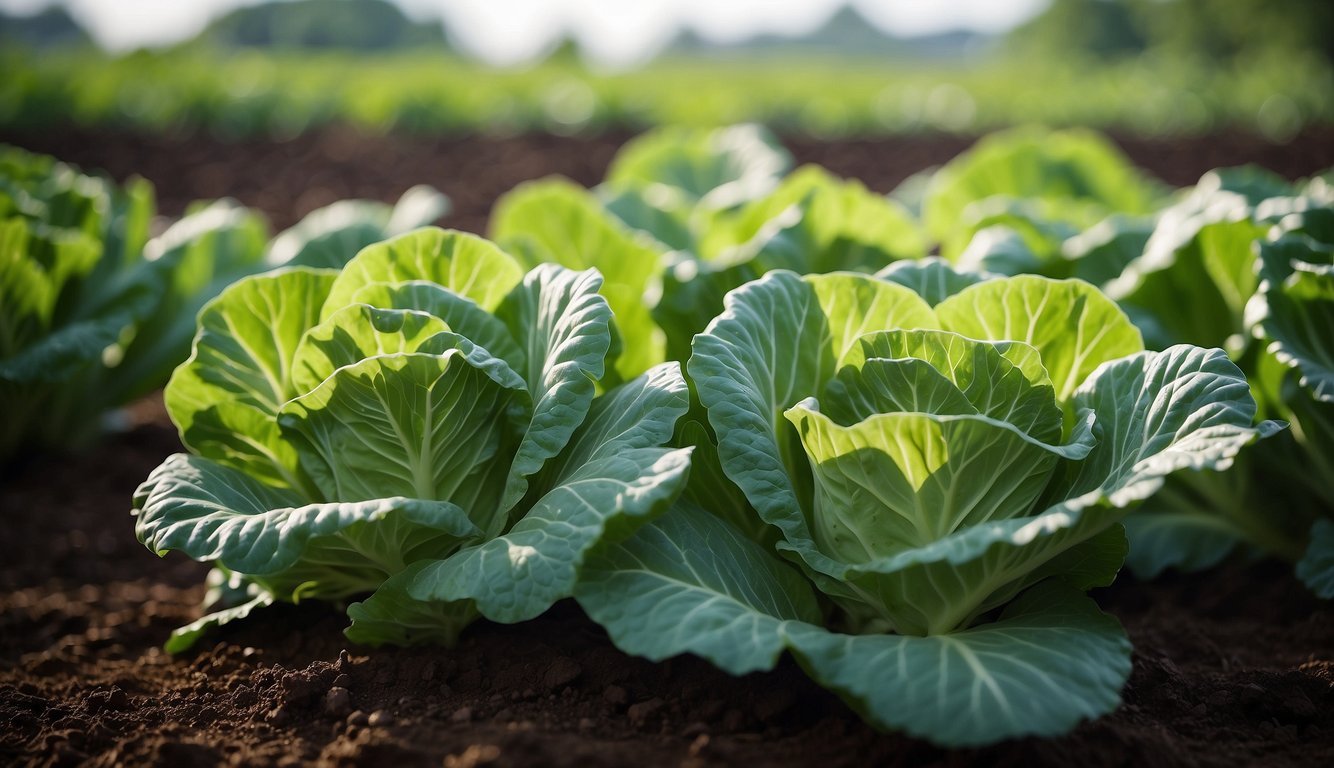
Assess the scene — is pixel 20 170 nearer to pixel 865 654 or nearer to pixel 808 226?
pixel 808 226

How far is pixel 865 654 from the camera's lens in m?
1.94

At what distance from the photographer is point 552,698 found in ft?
7.36

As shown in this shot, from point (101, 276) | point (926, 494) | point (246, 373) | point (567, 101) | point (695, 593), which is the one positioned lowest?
point (695, 593)

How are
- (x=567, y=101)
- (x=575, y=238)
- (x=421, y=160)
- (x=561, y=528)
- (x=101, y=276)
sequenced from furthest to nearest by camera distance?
(x=567, y=101) → (x=421, y=160) → (x=101, y=276) → (x=575, y=238) → (x=561, y=528)

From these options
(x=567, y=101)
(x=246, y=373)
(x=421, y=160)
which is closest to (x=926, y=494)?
(x=246, y=373)

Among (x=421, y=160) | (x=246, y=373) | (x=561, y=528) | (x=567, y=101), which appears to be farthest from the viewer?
(x=567, y=101)

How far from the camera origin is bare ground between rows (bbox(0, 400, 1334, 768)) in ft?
6.60

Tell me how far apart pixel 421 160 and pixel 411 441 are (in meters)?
7.70

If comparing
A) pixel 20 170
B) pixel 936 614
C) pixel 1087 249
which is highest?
pixel 20 170

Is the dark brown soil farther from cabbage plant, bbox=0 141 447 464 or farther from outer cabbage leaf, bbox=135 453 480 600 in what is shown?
outer cabbage leaf, bbox=135 453 480 600

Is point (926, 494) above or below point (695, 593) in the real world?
above

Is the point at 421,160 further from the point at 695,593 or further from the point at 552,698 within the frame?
the point at 695,593

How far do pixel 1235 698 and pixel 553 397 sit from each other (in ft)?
5.82

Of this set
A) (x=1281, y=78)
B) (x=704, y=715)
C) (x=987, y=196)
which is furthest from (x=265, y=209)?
(x=1281, y=78)
